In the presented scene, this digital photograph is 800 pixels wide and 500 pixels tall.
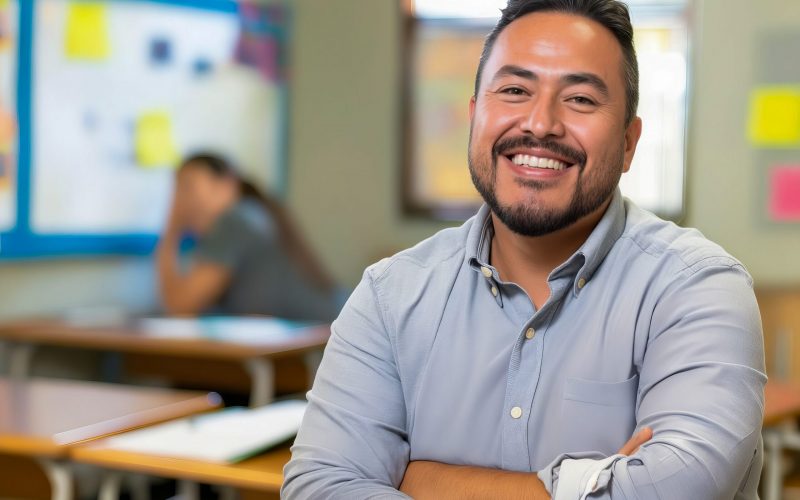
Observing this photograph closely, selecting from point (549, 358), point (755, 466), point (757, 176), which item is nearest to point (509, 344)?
point (549, 358)

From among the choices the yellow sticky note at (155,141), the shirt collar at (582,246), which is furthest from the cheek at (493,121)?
the yellow sticky note at (155,141)

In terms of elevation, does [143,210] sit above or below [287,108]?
below

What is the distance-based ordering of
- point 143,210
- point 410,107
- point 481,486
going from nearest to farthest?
1. point 481,486
2. point 143,210
3. point 410,107

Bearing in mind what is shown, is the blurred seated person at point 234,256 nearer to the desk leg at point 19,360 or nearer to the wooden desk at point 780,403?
the desk leg at point 19,360

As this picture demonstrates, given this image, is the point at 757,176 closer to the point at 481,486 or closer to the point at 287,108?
the point at 287,108

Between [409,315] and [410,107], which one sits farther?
[410,107]

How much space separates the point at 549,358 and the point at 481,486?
0.21 m

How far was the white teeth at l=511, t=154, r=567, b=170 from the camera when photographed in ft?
5.25

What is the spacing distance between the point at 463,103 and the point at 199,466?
12.1ft

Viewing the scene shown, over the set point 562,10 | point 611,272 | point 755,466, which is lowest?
point 755,466

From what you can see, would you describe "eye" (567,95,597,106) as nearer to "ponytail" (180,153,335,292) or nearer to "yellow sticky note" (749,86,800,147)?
"ponytail" (180,153,335,292)

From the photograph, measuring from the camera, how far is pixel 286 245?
15.2ft

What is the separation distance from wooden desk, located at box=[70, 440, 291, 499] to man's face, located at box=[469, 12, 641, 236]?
0.67 metres

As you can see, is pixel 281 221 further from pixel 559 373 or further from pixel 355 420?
pixel 559 373
